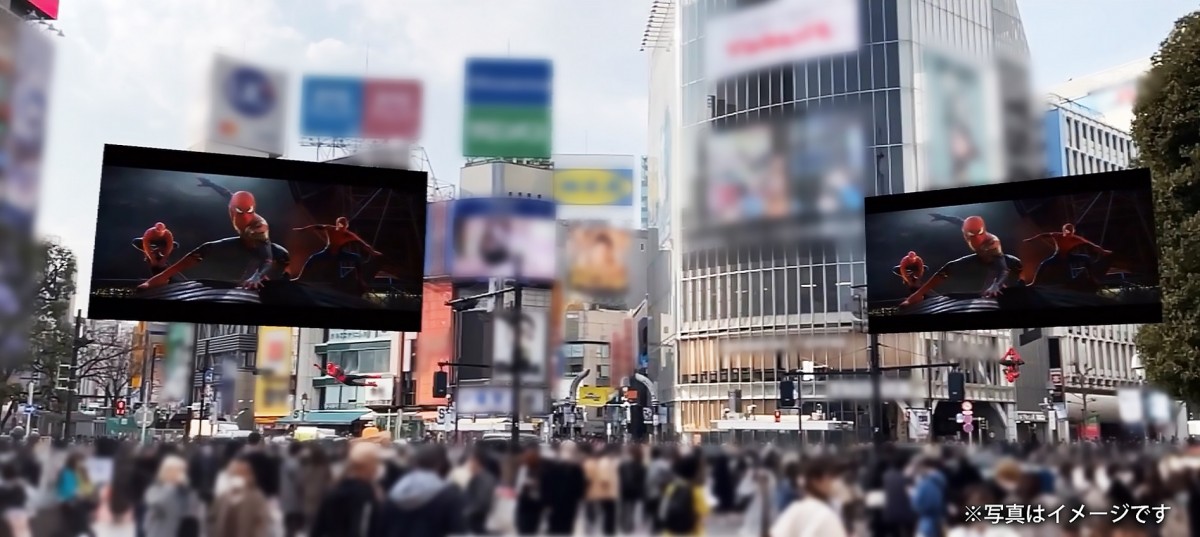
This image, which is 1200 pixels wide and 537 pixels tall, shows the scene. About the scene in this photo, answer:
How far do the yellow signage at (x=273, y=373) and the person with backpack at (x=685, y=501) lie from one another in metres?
88.0

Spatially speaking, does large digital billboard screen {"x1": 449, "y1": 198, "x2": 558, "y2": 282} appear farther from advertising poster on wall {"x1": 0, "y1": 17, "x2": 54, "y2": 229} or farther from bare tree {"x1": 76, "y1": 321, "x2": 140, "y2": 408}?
advertising poster on wall {"x1": 0, "y1": 17, "x2": 54, "y2": 229}

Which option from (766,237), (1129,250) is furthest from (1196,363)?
(766,237)

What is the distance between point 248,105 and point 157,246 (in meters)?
39.1

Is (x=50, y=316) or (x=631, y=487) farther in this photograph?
(x=50, y=316)

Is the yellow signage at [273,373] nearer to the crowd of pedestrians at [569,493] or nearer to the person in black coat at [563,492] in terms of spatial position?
the crowd of pedestrians at [569,493]

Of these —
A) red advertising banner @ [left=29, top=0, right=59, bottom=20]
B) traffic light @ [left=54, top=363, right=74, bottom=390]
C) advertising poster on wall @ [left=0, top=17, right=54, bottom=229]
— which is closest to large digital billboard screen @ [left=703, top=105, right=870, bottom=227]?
traffic light @ [left=54, top=363, right=74, bottom=390]

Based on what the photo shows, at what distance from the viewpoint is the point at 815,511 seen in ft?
31.0

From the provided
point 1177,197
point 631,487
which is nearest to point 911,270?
point 1177,197

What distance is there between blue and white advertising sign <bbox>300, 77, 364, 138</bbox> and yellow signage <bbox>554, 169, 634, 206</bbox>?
28.3m

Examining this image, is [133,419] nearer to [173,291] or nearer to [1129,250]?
[173,291]

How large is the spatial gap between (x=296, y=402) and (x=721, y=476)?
94946 mm

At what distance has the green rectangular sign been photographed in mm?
44344

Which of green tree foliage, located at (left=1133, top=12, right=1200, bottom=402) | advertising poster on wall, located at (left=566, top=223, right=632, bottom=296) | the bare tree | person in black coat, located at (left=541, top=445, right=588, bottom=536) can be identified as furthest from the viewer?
advertising poster on wall, located at (left=566, top=223, right=632, bottom=296)

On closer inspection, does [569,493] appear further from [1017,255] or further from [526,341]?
[526,341]
